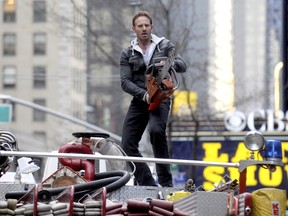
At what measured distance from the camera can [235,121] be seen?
1687 inches

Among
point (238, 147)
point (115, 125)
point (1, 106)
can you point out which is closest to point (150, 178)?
point (1, 106)

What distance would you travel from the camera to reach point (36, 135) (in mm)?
101562

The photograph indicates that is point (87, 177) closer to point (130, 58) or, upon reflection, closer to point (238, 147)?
point (130, 58)

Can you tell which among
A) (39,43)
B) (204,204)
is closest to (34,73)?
(39,43)

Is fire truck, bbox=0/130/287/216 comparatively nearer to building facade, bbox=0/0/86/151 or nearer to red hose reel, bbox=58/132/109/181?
red hose reel, bbox=58/132/109/181

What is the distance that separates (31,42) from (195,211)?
94.8 metres

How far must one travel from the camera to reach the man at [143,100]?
39.0 ft

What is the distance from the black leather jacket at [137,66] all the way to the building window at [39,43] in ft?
293

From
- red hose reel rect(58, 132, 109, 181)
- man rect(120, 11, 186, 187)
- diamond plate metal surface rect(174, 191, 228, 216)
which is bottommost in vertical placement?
diamond plate metal surface rect(174, 191, 228, 216)

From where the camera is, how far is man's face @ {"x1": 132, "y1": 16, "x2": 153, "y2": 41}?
39.0ft

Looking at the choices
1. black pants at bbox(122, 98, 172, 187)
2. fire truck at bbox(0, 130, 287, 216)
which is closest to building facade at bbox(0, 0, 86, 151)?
black pants at bbox(122, 98, 172, 187)

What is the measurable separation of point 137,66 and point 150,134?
2.26 feet

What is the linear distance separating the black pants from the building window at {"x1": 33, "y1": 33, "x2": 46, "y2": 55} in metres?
89.3

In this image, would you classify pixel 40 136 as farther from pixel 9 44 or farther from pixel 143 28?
→ pixel 143 28
